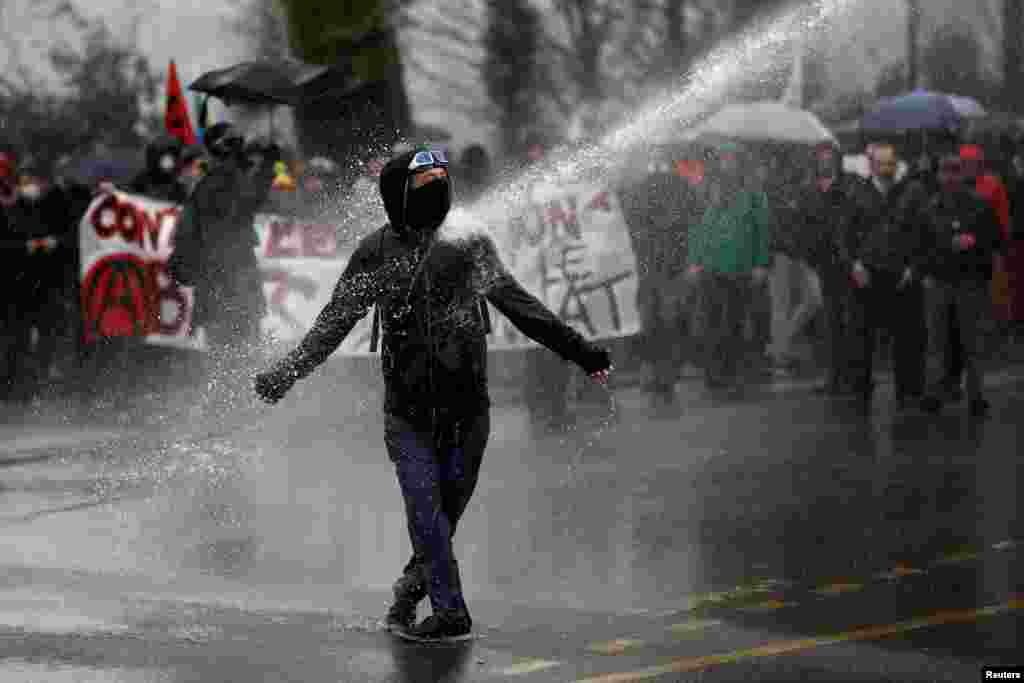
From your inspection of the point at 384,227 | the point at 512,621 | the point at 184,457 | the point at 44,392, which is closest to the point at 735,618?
the point at 512,621

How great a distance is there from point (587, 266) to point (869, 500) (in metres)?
5.82

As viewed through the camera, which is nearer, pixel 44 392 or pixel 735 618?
pixel 735 618

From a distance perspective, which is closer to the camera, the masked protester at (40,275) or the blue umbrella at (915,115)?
the masked protester at (40,275)

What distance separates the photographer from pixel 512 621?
7.96m

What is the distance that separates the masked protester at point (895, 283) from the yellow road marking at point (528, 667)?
9423 millimetres

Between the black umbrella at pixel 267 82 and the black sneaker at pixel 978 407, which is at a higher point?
the black umbrella at pixel 267 82

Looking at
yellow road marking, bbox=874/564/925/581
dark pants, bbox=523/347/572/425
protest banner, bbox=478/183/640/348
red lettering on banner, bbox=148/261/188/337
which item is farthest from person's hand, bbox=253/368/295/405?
red lettering on banner, bbox=148/261/188/337

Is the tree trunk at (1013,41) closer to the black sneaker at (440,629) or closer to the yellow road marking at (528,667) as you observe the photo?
the black sneaker at (440,629)

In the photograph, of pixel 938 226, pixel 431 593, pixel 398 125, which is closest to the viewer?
pixel 431 593

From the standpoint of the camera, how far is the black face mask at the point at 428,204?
768 cm

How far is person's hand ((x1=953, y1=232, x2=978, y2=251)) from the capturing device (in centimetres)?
1573

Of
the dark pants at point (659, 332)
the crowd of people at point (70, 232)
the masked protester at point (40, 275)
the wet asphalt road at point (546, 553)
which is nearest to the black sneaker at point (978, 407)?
the wet asphalt road at point (546, 553)

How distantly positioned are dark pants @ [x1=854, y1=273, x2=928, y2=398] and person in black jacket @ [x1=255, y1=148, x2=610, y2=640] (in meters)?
8.97

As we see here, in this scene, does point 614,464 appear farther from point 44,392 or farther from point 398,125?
point 398,125
